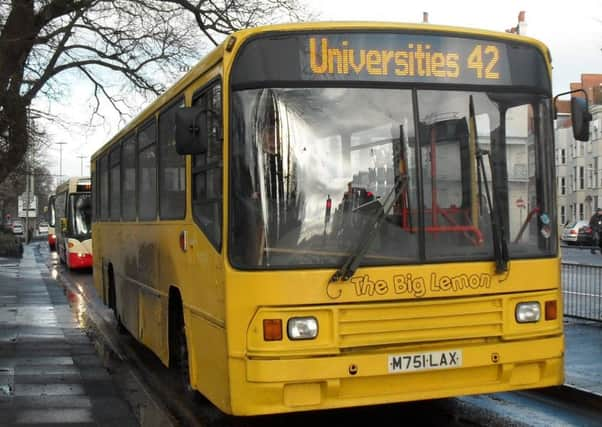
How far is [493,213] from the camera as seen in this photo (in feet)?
20.5

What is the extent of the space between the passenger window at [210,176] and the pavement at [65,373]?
206 cm

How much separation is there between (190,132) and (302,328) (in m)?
1.54

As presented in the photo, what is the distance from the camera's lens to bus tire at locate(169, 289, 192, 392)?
789 cm

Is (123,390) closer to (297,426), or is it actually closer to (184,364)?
(184,364)

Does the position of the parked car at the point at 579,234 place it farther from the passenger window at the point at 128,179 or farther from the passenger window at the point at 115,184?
the passenger window at the point at 128,179

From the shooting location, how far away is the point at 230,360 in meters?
5.87

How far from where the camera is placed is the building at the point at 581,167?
76625 millimetres

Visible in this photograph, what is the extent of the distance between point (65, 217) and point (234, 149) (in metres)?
24.9

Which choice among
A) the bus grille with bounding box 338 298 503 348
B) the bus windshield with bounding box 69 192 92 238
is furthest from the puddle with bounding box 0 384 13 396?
the bus windshield with bounding box 69 192 92 238

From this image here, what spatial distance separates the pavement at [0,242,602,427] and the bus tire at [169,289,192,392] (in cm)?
58

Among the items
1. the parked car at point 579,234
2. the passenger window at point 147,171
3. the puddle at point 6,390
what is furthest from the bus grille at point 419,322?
the parked car at point 579,234

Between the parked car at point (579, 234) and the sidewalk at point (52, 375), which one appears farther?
the parked car at point (579, 234)

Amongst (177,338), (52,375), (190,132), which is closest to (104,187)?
(52,375)

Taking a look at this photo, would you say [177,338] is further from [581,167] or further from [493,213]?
[581,167]
